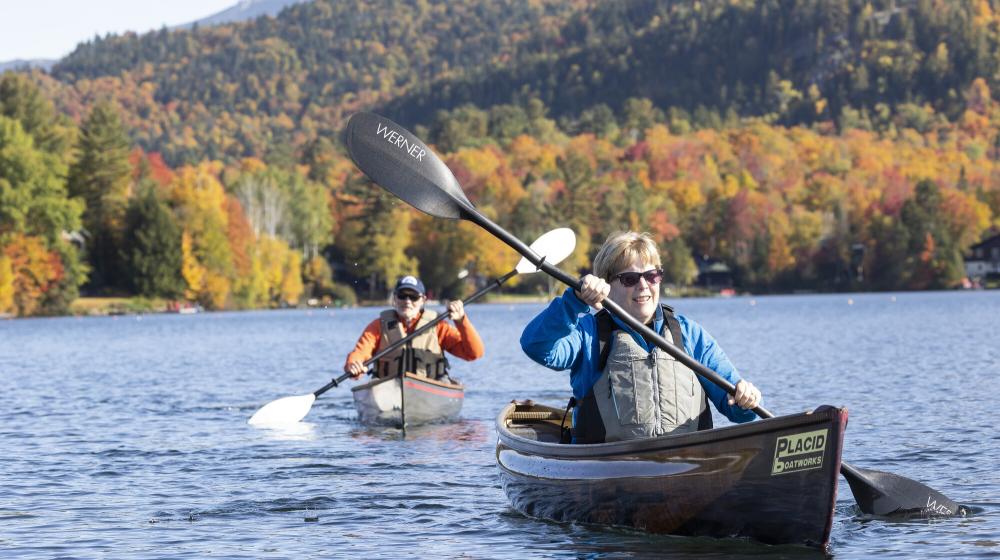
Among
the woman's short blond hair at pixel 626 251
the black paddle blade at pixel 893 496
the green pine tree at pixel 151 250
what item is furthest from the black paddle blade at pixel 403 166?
the green pine tree at pixel 151 250

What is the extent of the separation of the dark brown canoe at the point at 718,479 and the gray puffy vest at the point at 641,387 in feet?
0.79

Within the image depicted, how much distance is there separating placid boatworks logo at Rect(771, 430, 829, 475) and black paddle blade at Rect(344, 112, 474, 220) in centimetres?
337

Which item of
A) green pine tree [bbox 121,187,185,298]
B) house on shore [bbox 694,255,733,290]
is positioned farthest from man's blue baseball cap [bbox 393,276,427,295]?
house on shore [bbox 694,255,733,290]

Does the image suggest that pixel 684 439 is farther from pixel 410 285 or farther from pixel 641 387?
pixel 410 285

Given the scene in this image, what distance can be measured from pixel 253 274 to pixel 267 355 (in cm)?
6238

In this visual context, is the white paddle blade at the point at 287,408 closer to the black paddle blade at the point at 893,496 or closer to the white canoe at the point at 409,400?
the white canoe at the point at 409,400

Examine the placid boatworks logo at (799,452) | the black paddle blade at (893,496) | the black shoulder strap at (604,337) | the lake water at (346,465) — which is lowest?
the lake water at (346,465)

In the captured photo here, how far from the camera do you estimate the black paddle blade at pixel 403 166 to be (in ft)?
36.4

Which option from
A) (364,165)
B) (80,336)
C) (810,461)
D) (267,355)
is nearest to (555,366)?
(810,461)

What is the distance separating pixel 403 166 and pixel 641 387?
2.74 meters

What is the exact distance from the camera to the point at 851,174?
6624 inches

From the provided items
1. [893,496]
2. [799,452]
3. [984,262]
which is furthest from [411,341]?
[984,262]

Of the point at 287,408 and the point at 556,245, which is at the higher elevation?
the point at 556,245

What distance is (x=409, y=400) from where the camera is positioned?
61.6 ft
